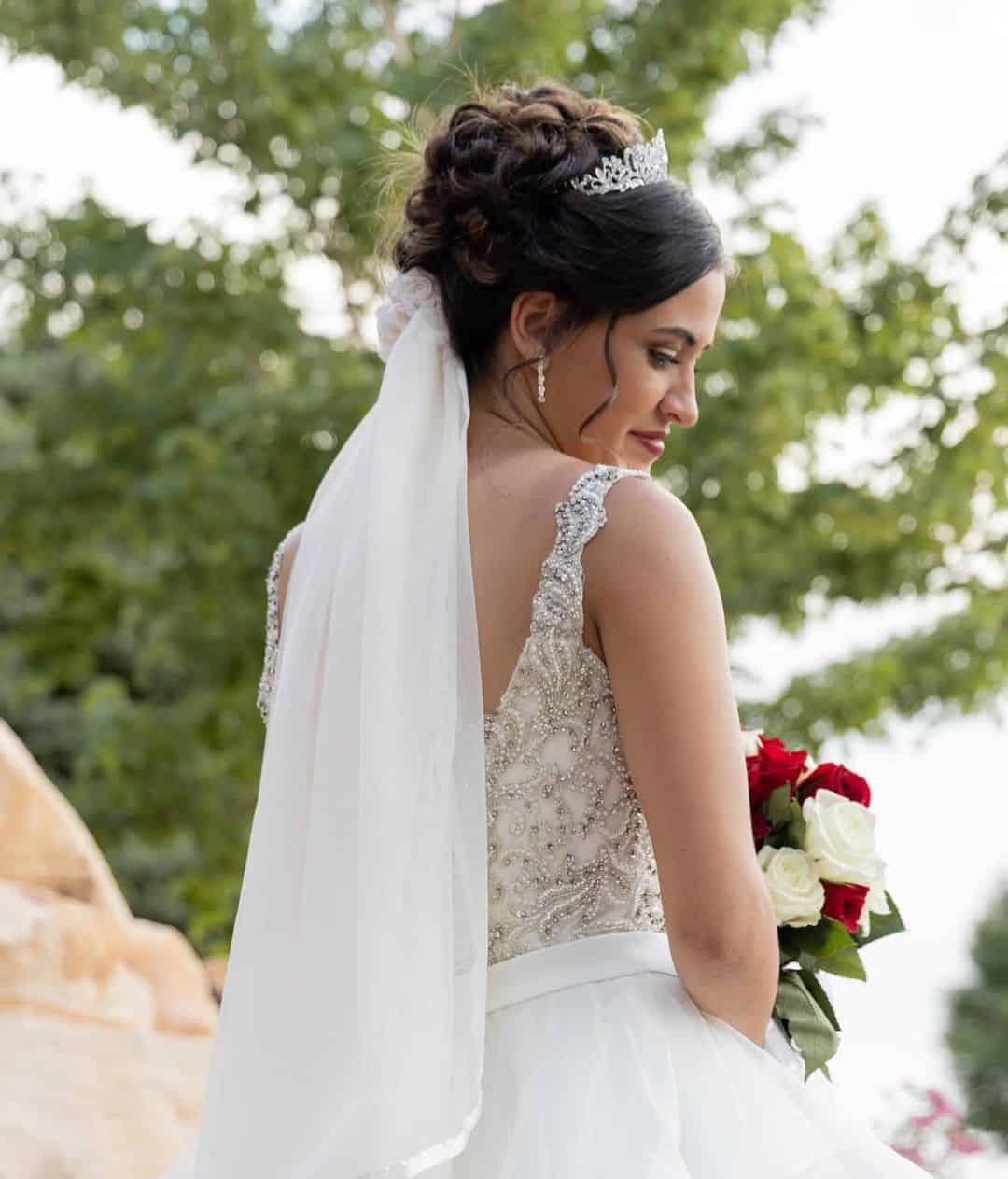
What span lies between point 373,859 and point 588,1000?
344 millimetres

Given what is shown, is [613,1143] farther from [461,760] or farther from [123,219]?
[123,219]

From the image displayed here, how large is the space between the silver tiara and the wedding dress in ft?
1.54

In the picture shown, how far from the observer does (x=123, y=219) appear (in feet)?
22.2

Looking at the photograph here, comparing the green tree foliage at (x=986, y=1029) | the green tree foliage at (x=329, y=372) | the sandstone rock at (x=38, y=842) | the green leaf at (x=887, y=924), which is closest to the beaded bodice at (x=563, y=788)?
the green leaf at (x=887, y=924)

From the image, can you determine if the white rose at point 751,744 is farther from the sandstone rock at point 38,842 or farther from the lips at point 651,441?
the sandstone rock at point 38,842

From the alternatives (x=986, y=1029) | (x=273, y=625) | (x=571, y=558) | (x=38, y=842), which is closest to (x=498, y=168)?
(x=571, y=558)

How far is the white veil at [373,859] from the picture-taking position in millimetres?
1797

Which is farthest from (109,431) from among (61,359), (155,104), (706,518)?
(706,518)

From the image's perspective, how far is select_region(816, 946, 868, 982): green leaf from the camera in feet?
6.85

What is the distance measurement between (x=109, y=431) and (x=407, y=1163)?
18.9 feet

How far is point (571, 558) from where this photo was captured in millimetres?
1816

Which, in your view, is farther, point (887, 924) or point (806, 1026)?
point (887, 924)

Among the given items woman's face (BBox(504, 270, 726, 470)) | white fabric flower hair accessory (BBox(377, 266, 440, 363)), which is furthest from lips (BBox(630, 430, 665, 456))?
white fabric flower hair accessory (BBox(377, 266, 440, 363))

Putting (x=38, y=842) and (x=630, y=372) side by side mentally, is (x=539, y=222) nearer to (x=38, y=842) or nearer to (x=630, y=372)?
(x=630, y=372)
